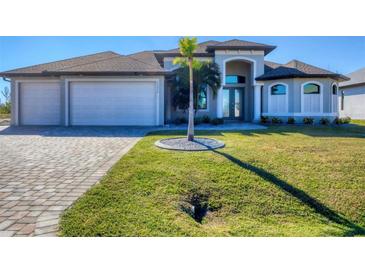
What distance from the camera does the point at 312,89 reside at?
17312mm

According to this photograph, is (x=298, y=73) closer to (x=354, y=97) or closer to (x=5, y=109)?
(x=354, y=97)

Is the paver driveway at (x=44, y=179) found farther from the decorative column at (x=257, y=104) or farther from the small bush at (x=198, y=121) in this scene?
the decorative column at (x=257, y=104)

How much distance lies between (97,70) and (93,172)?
11140 millimetres

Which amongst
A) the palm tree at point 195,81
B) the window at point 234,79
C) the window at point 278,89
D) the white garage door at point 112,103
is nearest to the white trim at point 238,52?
the palm tree at point 195,81

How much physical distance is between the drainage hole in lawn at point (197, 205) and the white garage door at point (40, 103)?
14200 millimetres

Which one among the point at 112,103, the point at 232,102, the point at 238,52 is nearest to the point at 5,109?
the point at 112,103

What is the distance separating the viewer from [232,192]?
492cm

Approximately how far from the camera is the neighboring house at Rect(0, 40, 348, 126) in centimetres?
1538

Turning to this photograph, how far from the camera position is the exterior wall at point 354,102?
78.5 ft

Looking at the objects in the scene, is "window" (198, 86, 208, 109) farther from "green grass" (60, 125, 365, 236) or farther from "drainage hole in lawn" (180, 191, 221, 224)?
"drainage hole in lawn" (180, 191, 221, 224)

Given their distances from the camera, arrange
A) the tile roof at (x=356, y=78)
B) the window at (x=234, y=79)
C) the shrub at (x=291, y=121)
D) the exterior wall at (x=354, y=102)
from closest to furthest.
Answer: the shrub at (x=291, y=121)
the window at (x=234, y=79)
the exterior wall at (x=354, y=102)
the tile roof at (x=356, y=78)

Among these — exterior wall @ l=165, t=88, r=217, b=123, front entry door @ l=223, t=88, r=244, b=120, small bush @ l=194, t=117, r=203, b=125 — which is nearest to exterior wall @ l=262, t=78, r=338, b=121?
front entry door @ l=223, t=88, r=244, b=120

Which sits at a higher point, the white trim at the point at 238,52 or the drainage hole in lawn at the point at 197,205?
the white trim at the point at 238,52
